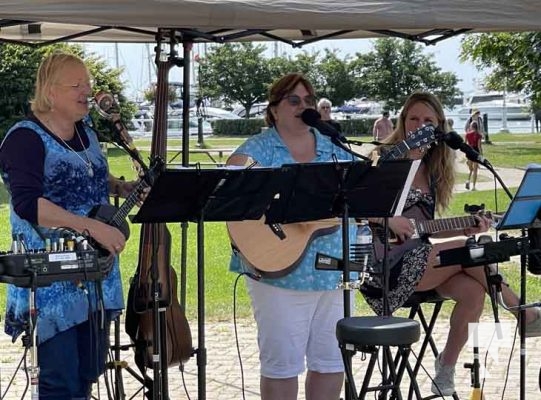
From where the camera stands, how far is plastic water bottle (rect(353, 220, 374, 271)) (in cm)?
484

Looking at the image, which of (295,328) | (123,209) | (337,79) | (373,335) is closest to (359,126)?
(337,79)

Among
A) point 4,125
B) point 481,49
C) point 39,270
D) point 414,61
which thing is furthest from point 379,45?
point 39,270

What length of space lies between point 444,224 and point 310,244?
0.91 metres

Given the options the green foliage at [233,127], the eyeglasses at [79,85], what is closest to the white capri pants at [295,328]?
the eyeglasses at [79,85]

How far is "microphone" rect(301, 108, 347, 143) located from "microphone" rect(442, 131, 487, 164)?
0.62 m

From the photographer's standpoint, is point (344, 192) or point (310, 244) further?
point (310, 244)

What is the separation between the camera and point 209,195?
4.25 meters

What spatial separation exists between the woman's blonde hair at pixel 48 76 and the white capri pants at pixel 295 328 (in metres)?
1.30

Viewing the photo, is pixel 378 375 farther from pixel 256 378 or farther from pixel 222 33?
pixel 222 33

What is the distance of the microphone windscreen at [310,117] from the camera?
475 cm

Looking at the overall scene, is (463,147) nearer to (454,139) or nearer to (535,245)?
(454,139)

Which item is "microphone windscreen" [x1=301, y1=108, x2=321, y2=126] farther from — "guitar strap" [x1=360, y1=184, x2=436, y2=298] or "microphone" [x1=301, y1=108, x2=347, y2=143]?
"guitar strap" [x1=360, y1=184, x2=436, y2=298]

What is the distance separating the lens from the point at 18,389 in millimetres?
6449

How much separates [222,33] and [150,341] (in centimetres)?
191
